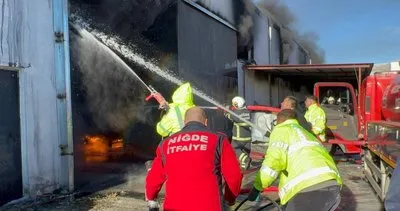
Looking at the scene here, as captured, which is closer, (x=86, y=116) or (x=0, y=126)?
(x=0, y=126)

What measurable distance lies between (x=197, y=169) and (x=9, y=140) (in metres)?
3.52

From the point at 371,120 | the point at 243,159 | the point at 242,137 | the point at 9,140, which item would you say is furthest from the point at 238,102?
the point at 9,140

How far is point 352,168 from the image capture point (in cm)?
1001

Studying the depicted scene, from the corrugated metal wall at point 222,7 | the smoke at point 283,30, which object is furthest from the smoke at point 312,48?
the corrugated metal wall at point 222,7

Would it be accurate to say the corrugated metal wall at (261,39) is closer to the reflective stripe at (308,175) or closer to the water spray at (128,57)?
the water spray at (128,57)

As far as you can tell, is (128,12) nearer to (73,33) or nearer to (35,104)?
(73,33)

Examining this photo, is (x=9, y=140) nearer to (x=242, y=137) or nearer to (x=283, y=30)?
(x=242, y=137)

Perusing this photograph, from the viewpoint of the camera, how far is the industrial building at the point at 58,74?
18.9 feet

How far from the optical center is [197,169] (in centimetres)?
314

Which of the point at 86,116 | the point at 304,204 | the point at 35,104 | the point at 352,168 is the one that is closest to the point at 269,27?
the point at 352,168

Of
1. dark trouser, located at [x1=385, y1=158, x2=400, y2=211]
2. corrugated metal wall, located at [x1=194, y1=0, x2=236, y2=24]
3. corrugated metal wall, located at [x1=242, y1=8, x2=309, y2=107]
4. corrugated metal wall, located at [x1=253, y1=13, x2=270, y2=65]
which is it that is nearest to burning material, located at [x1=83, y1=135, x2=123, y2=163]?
corrugated metal wall, located at [x1=194, y1=0, x2=236, y2=24]

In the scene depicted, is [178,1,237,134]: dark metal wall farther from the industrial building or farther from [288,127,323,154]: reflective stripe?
[288,127,323,154]: reflective stripe

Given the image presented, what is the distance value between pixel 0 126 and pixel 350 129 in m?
8.08

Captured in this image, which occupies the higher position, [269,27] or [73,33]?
[269,27]
